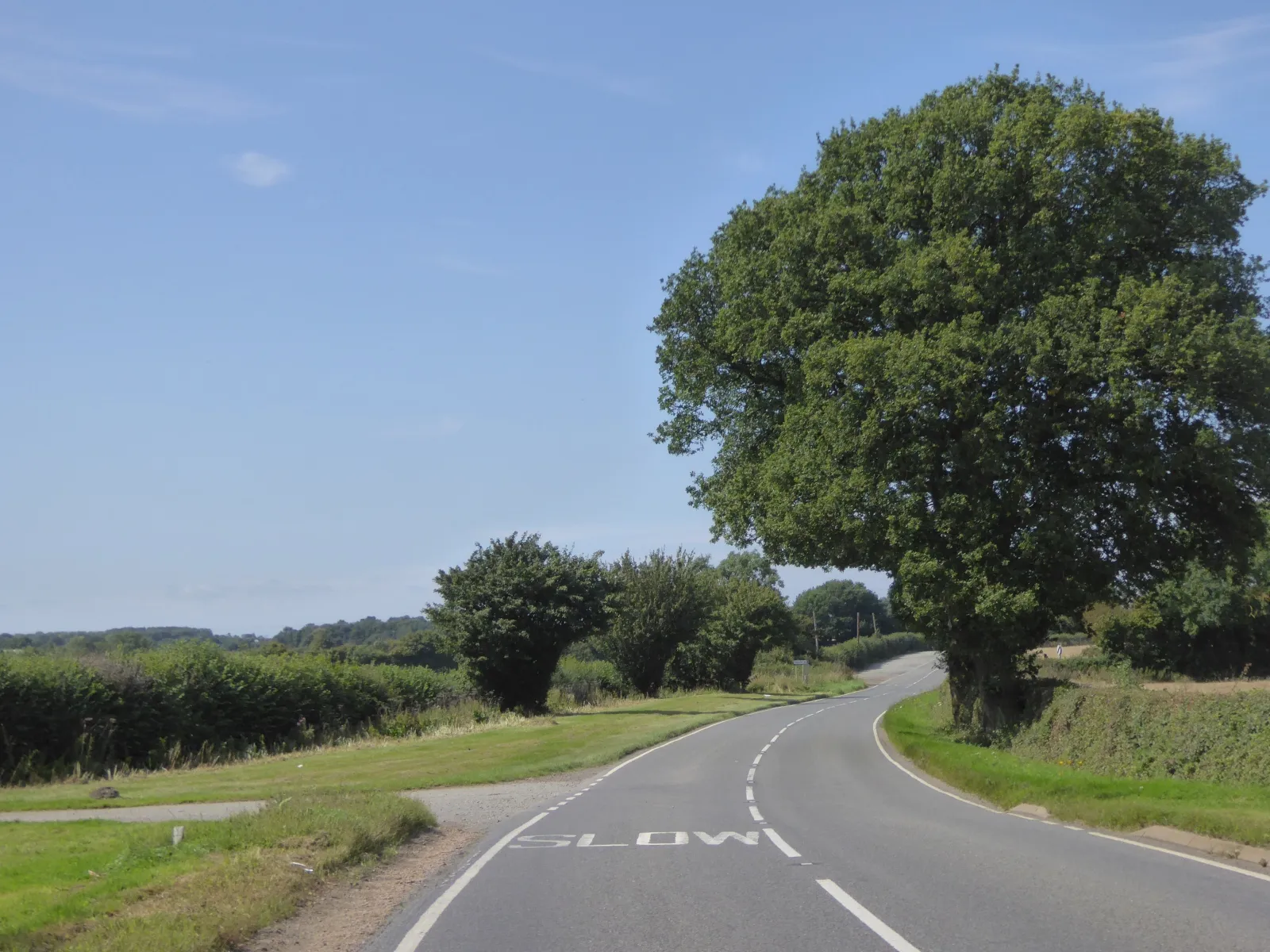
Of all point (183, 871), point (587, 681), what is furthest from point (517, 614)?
point (183, 871)

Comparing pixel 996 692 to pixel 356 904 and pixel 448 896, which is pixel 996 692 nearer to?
pixel 448 896

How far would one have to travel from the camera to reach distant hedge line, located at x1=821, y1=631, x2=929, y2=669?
121 meters

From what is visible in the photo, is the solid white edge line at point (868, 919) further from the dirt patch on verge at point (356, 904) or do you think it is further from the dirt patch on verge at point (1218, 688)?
the dirt patch on verge at point (1218, 688)

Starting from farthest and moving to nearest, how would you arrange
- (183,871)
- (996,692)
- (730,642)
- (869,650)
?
(869,650) → (730,642) → (996,692) → (183,871)

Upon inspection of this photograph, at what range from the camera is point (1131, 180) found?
23.4 meters

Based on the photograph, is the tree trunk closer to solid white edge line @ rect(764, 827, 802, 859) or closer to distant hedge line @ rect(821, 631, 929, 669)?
solid white edge line @ rect(764, 827, 802, 859)

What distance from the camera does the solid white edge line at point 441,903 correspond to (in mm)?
8219

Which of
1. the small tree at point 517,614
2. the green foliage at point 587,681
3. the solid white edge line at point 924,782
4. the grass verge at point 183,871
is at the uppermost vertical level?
the small tree at point 517,614

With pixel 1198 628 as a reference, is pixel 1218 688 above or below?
below

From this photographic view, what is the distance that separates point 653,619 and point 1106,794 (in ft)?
162

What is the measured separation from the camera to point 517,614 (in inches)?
1845

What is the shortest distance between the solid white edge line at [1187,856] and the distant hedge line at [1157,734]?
3.95m

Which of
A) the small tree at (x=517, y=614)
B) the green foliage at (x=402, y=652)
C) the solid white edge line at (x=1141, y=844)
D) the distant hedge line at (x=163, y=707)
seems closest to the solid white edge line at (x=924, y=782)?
the solid white edge line at (x=1141, y=844)

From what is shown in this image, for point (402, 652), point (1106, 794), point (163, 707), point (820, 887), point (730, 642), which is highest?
point (402, 652)
